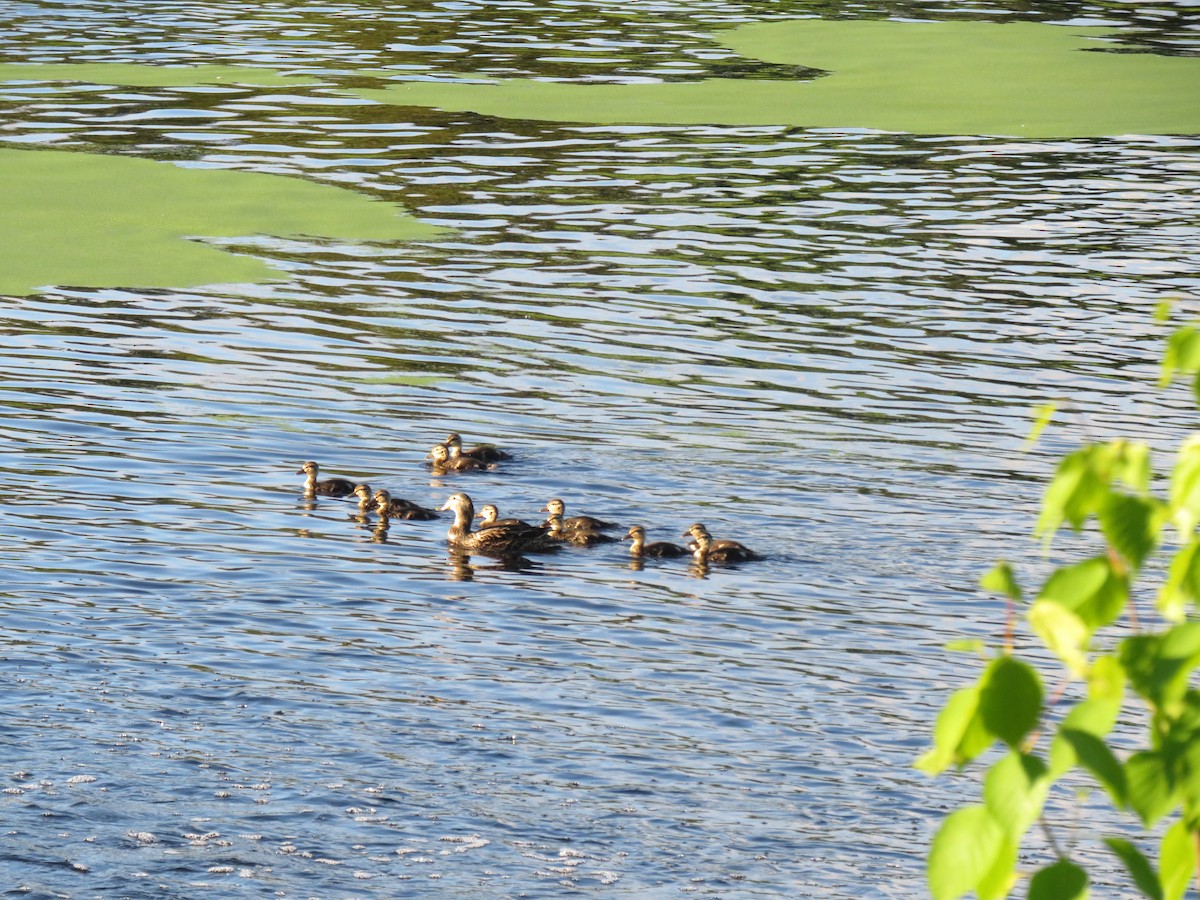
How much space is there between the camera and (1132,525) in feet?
8.29

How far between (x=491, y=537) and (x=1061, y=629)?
335 inches

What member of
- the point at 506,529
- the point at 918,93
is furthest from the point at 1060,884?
the point at 918,93

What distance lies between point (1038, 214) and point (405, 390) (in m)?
8.42

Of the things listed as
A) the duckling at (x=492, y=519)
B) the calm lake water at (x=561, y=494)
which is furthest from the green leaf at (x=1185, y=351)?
the duckling at (x=492, y=519)

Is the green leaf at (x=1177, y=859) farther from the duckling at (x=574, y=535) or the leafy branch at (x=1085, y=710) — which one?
the duckling at (x=574, y=535)

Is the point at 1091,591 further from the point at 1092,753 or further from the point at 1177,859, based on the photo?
the point at 1177,859

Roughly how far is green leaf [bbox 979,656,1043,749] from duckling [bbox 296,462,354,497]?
9304 mm

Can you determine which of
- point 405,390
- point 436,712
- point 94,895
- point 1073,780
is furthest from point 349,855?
point 405,390

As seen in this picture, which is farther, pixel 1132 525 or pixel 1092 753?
pixel 1132 525

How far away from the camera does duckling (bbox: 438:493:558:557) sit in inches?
423

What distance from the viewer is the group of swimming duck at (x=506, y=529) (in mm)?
10484

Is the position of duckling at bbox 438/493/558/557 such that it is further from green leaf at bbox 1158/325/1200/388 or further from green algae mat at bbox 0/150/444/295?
green leaf at bbox 1158/325/1200/388

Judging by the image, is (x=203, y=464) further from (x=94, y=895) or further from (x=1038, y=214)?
(x=1038, y=214)

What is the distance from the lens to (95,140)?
22656mm
